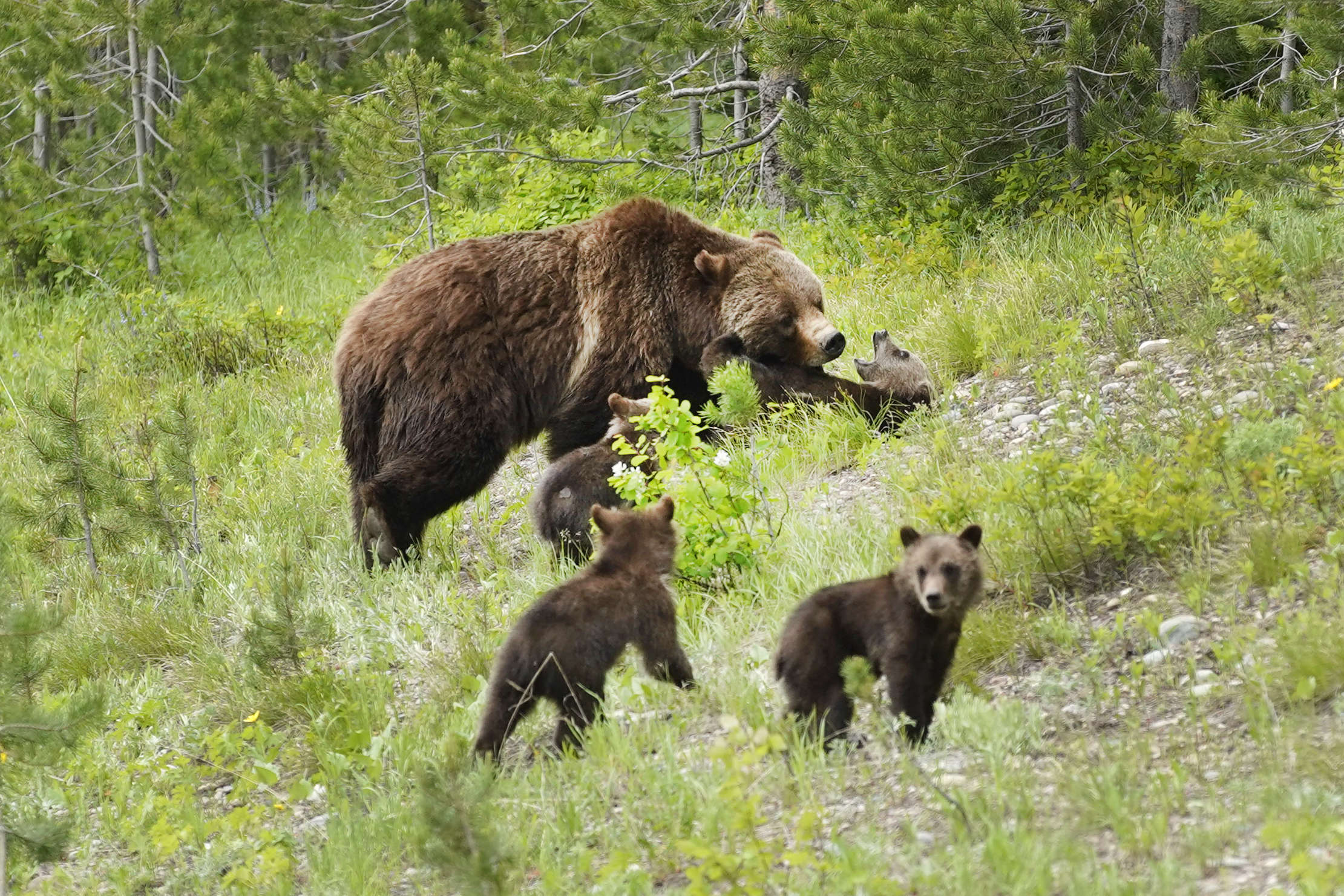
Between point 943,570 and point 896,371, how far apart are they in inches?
150

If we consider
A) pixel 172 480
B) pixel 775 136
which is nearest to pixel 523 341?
pixel 172 480

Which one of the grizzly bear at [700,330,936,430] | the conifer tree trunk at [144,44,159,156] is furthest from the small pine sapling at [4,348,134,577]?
the conifer tree trunk at [144,44,159,156]

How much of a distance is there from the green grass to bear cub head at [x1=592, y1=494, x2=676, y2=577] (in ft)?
1.51

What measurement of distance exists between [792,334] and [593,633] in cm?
408

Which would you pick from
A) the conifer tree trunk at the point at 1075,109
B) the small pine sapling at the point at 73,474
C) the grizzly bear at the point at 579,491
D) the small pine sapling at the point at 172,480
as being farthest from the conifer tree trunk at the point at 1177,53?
the small pine sapling at the point at 73,474

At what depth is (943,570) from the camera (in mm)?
4012

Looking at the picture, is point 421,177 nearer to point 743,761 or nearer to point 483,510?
point 483,510

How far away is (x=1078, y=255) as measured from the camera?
834cm

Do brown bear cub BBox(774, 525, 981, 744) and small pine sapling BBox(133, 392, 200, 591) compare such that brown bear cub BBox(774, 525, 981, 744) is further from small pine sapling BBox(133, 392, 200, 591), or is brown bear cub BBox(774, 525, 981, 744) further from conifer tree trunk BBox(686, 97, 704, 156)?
conifer tree trunk BBox(686, 97, 704, 156)

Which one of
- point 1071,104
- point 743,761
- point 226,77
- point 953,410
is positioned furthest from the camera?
point 226,77

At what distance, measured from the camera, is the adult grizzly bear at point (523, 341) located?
279 inches

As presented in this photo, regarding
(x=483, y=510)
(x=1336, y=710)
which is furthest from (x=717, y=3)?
(x=1336, y=710)

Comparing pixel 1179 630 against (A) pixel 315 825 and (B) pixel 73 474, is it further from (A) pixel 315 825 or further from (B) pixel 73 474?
(B) pixel 73 474

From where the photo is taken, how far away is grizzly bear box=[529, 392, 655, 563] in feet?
21.1
